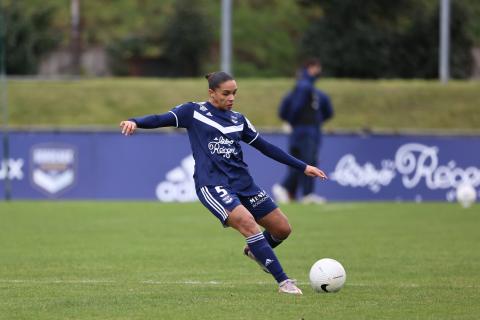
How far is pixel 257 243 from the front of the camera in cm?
935

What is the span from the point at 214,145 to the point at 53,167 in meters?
14.2

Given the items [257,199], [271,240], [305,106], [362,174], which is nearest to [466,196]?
[362,174]

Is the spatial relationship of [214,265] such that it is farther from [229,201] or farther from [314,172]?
[229,201]

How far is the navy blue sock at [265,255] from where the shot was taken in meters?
9.28

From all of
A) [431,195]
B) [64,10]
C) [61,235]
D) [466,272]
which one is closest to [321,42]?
[64,10]

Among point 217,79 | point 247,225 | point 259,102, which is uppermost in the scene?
point 217,79

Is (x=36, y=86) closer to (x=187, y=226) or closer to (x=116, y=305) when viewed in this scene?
(x=187, y=226)

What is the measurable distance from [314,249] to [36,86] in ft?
74.4

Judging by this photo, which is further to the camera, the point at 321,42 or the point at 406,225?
the point at 321,42

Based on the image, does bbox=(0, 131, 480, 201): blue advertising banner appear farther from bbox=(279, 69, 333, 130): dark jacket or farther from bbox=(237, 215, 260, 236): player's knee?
bbox=(237, 215, 260, 236): player's knee

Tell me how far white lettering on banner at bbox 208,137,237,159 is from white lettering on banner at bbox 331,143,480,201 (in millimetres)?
14301

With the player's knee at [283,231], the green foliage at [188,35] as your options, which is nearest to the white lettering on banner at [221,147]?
the player's knee at [283,231]

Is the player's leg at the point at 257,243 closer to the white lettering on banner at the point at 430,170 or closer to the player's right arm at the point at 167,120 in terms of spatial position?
the player's right arm at the point at 167,120

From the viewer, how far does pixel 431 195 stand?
23844 millimetres
